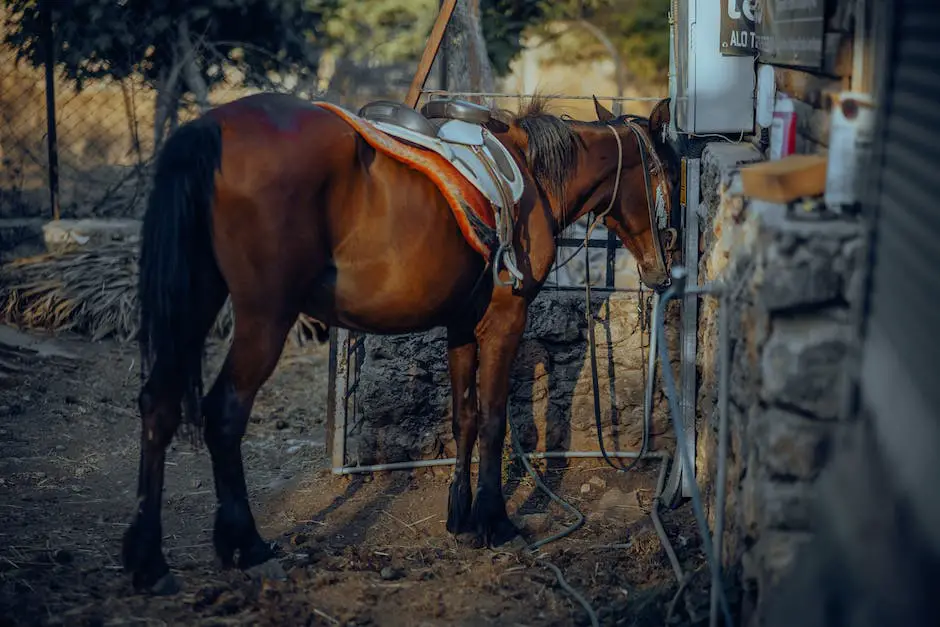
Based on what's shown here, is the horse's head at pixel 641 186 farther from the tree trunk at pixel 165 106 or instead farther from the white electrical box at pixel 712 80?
the tree trunk at pixel 165 106

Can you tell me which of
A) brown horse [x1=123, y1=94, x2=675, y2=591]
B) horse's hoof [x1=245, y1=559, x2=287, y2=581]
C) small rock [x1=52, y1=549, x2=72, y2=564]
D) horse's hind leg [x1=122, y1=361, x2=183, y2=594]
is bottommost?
horse's hoof [x1=245, y1=559, x2=287, y2=581]

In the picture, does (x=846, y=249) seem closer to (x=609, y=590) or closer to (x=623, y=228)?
(x=609, y=590)

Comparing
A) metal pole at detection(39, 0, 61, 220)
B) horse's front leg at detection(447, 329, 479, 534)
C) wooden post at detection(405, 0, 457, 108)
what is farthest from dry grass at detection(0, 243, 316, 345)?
horse's front leg at detection(447, 329, 479, 534)

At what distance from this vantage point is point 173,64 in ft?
33.4

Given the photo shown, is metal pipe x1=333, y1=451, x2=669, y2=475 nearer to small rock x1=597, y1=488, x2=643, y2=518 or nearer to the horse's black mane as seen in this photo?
small rock x1=597, y1=488, x2=643, y2=518

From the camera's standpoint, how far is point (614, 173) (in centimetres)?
531

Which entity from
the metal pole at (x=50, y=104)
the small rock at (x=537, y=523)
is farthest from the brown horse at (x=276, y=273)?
the metal pole at (x=50, y=104)

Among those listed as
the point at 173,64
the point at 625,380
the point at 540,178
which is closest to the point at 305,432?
the point at 625,380

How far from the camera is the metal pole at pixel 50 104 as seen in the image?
904 centimetres

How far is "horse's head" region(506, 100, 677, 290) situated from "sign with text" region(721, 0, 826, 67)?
505 millimetres

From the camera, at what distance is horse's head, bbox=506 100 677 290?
5152 mm

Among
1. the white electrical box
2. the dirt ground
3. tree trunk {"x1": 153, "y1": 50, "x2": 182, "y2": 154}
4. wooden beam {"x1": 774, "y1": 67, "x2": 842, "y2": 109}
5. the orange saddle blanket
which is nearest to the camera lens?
wooden beam {"x1": 774, "y1": 67, "x2": 842, "y2": 109}

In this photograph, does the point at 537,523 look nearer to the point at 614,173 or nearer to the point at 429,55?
the point at 614,173

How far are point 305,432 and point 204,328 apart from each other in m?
2.43
